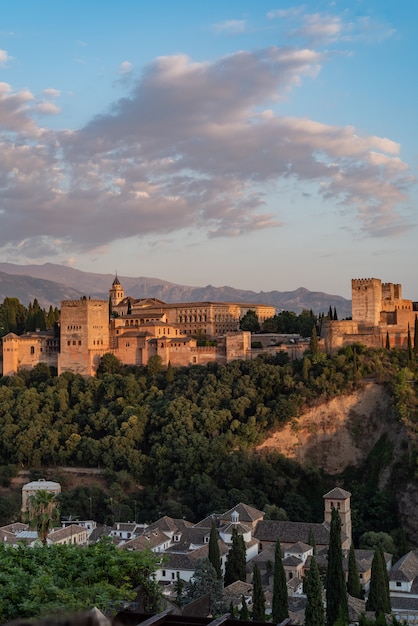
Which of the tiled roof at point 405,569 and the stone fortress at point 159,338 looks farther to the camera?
the stone fortress at point 159,338

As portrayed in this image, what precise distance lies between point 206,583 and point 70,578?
A: 1440 cm

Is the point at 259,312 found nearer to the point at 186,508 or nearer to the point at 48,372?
the point at 48,372

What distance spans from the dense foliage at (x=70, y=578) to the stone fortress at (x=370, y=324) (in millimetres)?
31831

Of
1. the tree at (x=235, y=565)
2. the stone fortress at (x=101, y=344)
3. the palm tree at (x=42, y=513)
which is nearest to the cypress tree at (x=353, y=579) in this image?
the tree at (x=235, y=565)

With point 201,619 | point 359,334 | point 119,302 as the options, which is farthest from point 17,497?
point 201,619

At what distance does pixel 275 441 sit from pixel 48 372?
48.1 ft

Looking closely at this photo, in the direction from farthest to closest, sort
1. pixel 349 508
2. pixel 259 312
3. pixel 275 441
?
1. pixel 259 312
2. pixel 275 441
3. pixel 349 508

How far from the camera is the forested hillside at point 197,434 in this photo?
4097 centimetres

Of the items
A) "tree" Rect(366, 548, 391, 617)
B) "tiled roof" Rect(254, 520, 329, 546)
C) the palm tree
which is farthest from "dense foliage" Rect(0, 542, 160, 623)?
"tiled roof" Rect(254, 520, 329, 546)

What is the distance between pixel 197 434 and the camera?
43688 mm

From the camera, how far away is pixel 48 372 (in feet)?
168

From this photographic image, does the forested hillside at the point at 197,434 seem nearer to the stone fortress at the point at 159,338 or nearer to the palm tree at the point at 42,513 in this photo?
the stone fortress at the point at 159,338

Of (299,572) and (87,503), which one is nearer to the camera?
(299,572)

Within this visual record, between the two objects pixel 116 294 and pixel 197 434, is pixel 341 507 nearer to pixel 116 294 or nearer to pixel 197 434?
pixel 197 434
